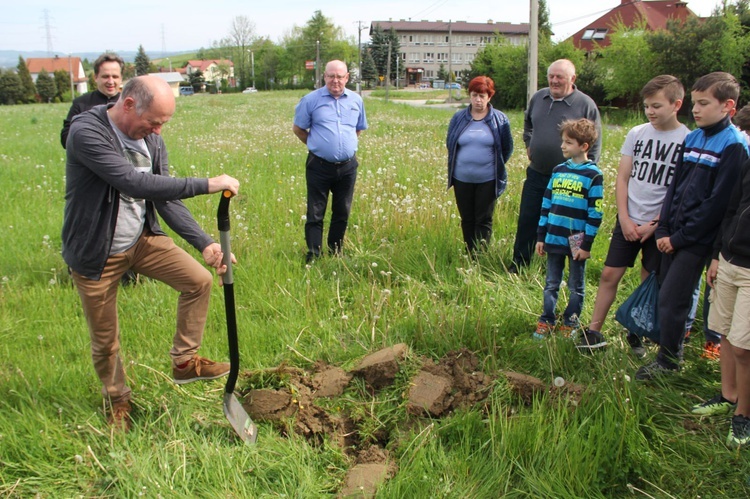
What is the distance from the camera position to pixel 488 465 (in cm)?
295

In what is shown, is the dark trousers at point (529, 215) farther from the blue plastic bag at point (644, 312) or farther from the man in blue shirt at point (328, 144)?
the man in blue shirt at point (328, 144)

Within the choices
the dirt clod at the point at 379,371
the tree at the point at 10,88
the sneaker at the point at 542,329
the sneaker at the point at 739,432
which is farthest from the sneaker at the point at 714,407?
the tree at the point at 10,88

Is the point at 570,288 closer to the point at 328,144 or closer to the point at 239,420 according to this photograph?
the point at 239,420

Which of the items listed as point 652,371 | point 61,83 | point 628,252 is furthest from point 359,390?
point 61,83

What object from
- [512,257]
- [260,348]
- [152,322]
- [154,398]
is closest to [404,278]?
[512,257]

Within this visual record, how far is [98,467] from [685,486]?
2.89m

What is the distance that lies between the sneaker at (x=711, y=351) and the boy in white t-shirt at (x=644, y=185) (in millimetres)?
389

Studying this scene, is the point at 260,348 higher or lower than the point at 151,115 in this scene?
lower

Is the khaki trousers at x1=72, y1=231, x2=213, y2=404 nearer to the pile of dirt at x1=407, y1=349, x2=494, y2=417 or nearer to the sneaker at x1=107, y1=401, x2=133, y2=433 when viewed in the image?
the sneaker at x1=107, y1=401, x2=133, y2=433

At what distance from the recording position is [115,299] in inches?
136

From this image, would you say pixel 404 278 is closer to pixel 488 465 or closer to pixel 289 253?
pixel 289 253

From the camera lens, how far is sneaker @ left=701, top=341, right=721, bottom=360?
3.99 m

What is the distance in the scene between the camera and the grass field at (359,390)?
2873mm

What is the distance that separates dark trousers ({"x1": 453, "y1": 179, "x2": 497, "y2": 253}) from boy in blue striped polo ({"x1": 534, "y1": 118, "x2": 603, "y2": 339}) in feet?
4.62
